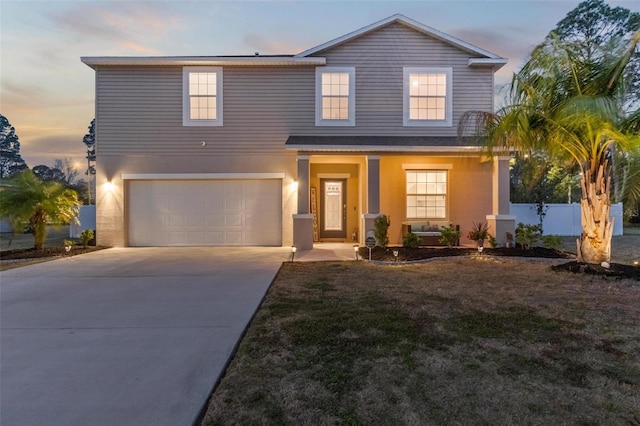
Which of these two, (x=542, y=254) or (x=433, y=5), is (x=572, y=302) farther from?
(x=433, y=5)

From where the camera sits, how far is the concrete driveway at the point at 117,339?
271 centimetres

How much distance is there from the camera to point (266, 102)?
1223 centimetres

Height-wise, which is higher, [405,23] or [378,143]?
[405,23]

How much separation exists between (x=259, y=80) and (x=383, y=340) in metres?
10.4

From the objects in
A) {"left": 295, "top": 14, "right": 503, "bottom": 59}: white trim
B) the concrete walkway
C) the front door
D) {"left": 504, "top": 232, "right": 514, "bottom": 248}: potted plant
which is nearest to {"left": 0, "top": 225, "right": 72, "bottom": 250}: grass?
the concrete walkway

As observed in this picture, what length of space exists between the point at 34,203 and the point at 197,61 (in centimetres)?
630

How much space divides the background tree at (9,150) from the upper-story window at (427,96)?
52.1 metres

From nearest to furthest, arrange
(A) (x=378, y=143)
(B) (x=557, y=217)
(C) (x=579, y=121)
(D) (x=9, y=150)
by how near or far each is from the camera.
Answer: (C) (x=579, y=121) < (A) (x=378, y=143) < (B) (x=557, y=217) < (D) (x=9, y=150)

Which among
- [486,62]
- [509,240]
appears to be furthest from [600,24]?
[509,240]

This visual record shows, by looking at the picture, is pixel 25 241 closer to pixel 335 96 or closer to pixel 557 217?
pixel 335 96

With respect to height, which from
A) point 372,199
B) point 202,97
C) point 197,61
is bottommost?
point 372,199

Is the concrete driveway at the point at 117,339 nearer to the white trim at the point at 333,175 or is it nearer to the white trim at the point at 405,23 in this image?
the white trim at the point at 333,175

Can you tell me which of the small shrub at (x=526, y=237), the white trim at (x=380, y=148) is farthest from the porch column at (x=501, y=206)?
the white trim at (x=380, y=148)

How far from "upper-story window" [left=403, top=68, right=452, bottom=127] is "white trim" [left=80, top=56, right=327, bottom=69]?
9.84ft
